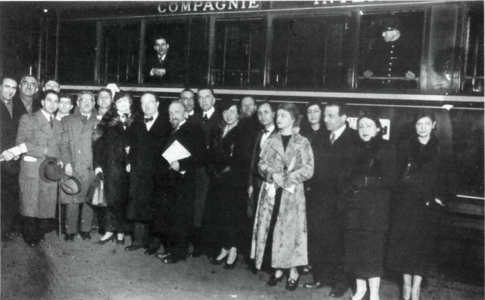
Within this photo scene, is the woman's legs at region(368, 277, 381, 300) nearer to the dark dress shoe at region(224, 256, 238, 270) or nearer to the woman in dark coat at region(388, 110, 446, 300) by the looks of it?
the woman in dark coat at region(388, 110, 446, 300)

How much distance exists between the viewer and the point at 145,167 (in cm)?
498

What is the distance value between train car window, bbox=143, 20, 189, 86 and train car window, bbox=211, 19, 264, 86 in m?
0.50

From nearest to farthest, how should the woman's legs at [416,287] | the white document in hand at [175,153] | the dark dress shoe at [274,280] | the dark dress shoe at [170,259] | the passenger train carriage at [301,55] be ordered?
the woman's legs at [416,287], the dark dress shoe at [274,280], the passenger train carriage at [301,55], the white document in hand at [175,153], the dark dress shoe at [170,259]

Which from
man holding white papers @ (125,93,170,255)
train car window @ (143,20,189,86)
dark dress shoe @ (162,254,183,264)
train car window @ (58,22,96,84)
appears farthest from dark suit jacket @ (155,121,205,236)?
train car window @ (58,22,96,84)

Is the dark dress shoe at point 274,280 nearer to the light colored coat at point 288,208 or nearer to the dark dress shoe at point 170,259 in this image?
the light colored coat at point 288,208

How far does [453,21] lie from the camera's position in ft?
14.5

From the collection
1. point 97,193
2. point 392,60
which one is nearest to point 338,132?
point 392,60

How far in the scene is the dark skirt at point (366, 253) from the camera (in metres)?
3.75

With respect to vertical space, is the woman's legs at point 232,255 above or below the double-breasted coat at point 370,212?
below

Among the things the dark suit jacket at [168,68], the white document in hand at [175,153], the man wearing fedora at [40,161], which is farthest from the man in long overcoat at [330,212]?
the man wearing fedora at [40,161]

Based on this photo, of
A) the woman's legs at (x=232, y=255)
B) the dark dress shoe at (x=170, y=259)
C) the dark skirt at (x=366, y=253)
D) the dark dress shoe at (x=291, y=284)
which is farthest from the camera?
the dark dress shoe at (x=170, y=259)

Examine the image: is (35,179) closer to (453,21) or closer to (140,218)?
(140,218)

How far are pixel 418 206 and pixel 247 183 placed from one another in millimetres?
1561

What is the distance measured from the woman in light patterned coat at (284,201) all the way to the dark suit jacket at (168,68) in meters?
2.21
